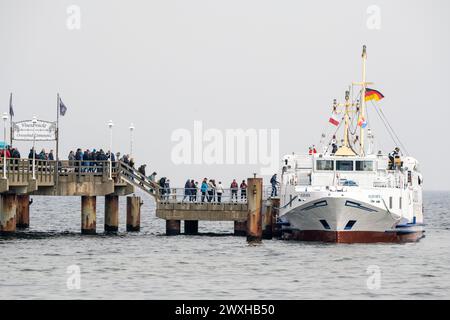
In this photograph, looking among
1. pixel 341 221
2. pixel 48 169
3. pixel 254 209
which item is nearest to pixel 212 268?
pixel 254 209

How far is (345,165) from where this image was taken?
7362cm

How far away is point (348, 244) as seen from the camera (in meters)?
68.1

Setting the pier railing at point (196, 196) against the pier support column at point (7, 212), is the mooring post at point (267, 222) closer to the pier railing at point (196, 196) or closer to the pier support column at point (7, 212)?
the pier railing at point (196, 196)

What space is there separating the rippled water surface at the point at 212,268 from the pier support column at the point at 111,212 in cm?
257

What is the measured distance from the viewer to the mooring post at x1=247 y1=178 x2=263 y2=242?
218 ft

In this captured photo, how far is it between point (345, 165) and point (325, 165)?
3.78ft

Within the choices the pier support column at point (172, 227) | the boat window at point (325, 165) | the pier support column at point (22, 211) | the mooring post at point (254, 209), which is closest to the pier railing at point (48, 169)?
the pier support column at point (172, 227)

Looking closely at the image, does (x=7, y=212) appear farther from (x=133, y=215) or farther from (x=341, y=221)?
(x=341, y=221)

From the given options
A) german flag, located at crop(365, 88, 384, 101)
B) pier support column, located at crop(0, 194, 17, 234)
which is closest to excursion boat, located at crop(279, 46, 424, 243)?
german flag, located at crop(365, 88, 384, 101)

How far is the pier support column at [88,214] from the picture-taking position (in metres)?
75.3

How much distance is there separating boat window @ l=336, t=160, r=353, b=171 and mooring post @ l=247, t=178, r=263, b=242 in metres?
7.60

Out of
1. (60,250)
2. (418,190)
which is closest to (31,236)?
(60,250)
